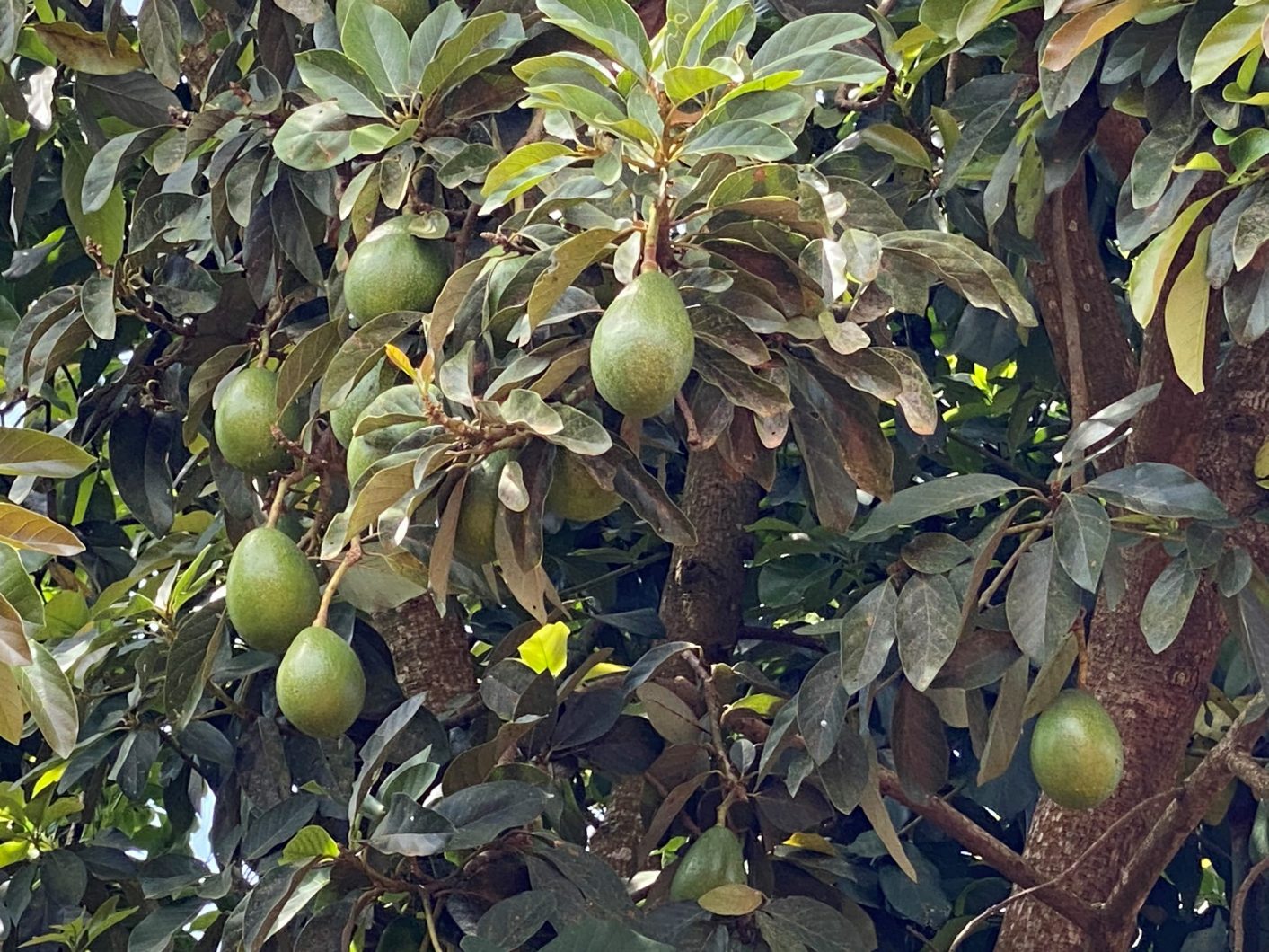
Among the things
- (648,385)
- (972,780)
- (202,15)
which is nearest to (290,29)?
(202,15)

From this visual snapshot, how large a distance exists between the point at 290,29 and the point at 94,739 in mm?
863

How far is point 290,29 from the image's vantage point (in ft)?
6.43

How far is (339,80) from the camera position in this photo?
63.1 inches

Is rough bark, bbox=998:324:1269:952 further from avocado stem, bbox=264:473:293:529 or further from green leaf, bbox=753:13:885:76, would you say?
avocado stem, bbox=264:473:293:529

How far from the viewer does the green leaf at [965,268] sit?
1.50 metres

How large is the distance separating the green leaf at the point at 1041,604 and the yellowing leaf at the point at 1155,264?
0.24m

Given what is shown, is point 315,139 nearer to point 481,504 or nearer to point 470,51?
point 470,51

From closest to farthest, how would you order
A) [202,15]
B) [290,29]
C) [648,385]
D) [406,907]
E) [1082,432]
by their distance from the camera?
[648,385], [1082,432], [406,907], [290,29], [202,15]

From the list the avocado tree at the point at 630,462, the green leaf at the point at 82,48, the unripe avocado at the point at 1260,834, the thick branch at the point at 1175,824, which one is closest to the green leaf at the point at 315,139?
the avocado tree at the point at 630,462

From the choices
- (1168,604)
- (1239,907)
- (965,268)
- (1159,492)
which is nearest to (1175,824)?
(1239,907)

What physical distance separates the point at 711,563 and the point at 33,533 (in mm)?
1174

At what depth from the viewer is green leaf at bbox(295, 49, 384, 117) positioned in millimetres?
1591

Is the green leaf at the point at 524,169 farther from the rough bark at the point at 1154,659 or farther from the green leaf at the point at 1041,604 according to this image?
the rough bark at the point at 1154,659

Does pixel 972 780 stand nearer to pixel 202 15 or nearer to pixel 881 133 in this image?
pixel 881 133
